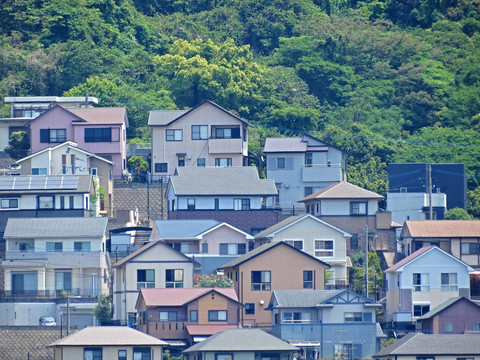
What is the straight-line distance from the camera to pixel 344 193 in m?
65.9

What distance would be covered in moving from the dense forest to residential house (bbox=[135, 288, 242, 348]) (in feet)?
67.1

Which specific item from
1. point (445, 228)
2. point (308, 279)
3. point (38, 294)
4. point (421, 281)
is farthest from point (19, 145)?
point (421, 281)

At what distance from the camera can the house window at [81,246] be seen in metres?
62.3

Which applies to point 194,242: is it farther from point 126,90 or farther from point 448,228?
point 126,90

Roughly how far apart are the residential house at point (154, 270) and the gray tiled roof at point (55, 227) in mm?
3650

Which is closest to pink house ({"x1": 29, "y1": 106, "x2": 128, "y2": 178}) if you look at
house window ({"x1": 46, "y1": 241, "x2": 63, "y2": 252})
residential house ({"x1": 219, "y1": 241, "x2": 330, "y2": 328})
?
house window ({"x1": 46, "y1": 241, "x2": 63, "y2": 252})

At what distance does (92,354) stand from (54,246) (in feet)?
37.5

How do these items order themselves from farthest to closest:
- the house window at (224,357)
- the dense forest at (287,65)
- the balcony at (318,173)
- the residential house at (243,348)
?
1. the dense forest at (287,65)
2. the balcony at (318,173)
3. the house window at (224,357)
4. the residential house at (243,348)

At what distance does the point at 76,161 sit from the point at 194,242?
430 inches

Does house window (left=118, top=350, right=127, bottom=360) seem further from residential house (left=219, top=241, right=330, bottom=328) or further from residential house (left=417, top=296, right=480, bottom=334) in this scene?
residential house (left=417, top=296, right=480, bottom=334)

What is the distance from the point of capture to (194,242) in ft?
206

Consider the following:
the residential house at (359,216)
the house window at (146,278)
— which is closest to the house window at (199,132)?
the residential house at (359,216)

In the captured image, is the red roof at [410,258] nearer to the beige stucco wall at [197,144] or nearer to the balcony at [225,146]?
the balcony at [225,146]

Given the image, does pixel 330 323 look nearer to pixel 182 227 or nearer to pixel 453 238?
pixel 453 238
